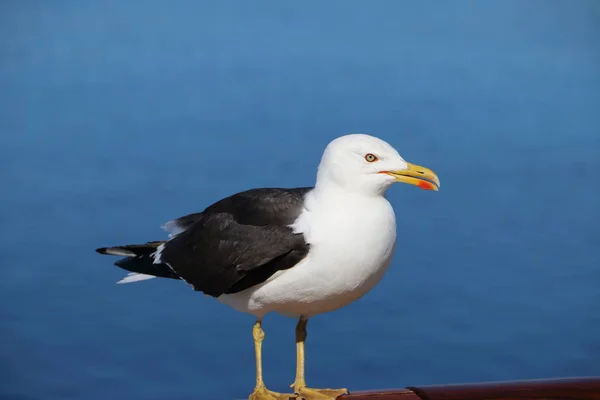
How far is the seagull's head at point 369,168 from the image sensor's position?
63.1 inches

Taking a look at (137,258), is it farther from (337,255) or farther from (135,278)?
(337,255)

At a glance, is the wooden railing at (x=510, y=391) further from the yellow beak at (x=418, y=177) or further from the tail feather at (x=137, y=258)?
the tail feather at (x=137, y=258)

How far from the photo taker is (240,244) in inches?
67.5

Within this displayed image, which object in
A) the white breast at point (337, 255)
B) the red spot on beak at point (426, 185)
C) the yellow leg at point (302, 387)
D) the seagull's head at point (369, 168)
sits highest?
the seagull's head at point (369, 168)

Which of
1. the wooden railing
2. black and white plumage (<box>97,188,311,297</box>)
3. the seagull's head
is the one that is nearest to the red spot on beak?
the seagull's head

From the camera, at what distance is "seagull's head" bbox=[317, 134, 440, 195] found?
1604 mm

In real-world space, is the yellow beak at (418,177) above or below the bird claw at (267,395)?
above

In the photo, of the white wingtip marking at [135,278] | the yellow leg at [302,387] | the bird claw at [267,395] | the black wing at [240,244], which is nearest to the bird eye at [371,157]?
the black wing at [240,244]

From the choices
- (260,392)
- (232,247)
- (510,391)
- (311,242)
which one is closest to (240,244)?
(232,247)

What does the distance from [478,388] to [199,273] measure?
631 mm

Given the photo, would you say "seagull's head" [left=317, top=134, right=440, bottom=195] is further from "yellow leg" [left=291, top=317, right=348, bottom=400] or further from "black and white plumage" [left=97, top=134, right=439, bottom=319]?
"yellow leg" [left=291, top=317, right=348, bottom=400]

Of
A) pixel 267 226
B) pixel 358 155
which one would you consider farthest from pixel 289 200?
pixel 358 155

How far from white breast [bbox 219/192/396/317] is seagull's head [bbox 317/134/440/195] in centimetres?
3

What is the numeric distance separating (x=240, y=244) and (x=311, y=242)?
188mm
